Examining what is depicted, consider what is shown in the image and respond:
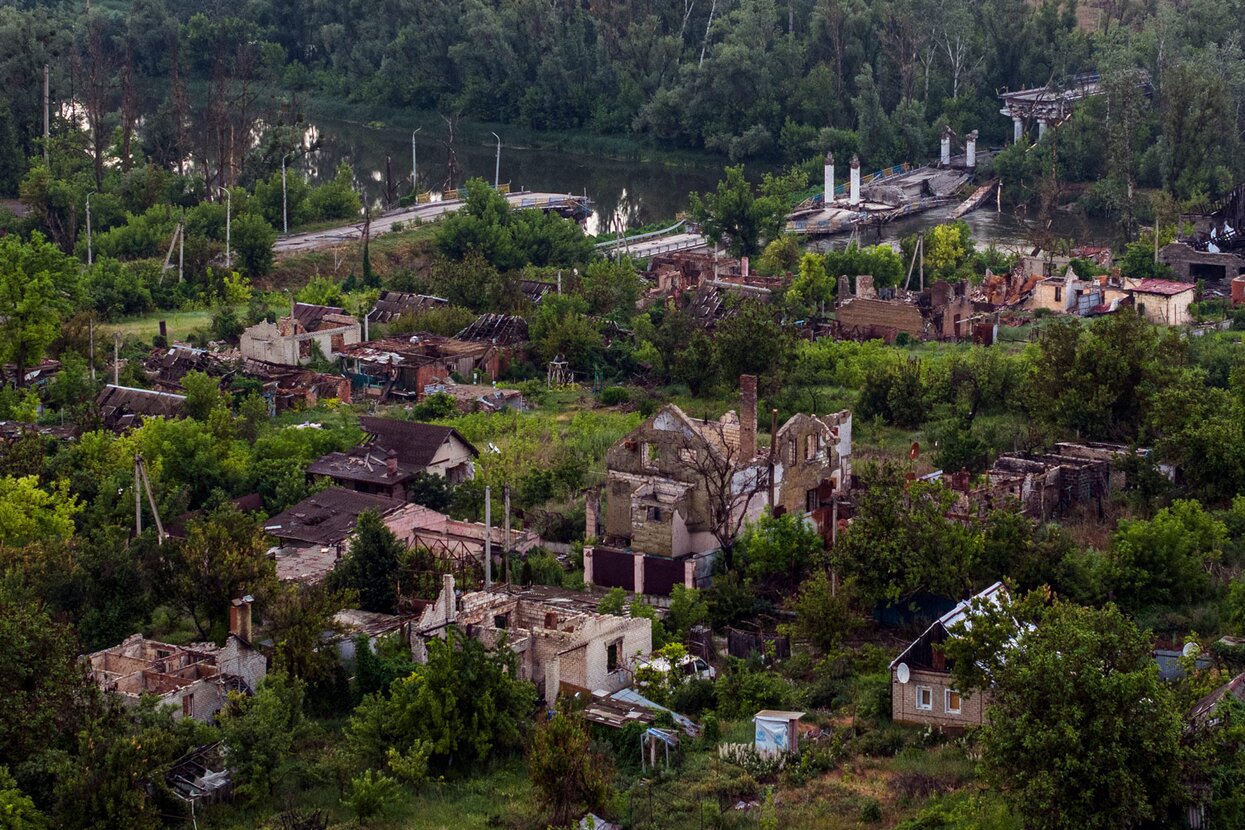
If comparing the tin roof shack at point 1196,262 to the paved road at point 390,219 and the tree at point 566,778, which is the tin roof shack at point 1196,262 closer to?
the paved road at point 390,219

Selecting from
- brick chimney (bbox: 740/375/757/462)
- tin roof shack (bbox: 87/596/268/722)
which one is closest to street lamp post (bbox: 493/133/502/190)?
brick chimney (bbox: 740/375/757/462)

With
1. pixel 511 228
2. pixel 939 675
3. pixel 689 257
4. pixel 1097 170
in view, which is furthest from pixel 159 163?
pixel 939 675

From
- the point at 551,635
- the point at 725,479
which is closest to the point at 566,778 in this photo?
the point at 551,635

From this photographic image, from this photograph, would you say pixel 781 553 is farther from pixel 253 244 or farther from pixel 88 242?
pixel 88 242

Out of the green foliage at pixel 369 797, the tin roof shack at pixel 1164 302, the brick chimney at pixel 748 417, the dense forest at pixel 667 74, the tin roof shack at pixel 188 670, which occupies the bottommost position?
the green foliage at pixel 369 797

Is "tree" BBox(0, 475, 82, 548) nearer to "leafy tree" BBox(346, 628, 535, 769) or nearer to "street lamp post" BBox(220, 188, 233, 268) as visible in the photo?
"leafy tree" BBox(346, 628, 535, 769)

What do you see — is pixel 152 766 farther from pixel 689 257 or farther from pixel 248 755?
pixel 689 257

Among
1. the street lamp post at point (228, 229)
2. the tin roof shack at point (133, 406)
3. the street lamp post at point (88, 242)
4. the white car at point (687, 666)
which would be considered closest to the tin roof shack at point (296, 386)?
the tin roof shack at point (133, 406)
